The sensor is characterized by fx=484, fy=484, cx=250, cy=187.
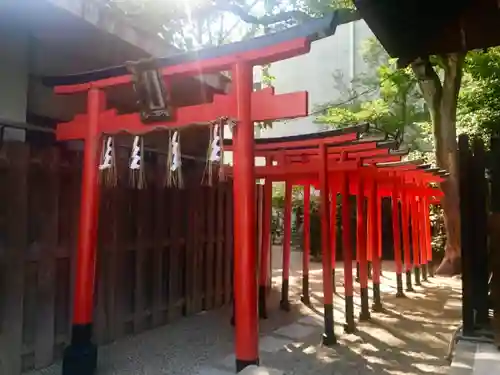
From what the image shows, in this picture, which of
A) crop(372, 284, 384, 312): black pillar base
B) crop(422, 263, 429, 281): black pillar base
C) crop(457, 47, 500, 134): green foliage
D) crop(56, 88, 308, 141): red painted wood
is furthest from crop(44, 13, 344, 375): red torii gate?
crop(422, 263, 429, 281): black pillar base

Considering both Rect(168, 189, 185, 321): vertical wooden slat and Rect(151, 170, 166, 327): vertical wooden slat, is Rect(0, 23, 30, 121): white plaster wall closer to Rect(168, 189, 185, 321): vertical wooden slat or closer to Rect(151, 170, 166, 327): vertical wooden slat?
Rect(151, 170, 166, 327): vertical wooden slat

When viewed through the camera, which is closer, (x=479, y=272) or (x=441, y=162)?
(x=479, y=272)

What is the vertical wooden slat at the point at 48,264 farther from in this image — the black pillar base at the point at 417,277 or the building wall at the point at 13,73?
the black pillar base at the point at 417,277

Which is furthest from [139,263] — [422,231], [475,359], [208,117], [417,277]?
[422,231]

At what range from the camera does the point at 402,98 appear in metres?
15.9

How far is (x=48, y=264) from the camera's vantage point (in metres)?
5.42

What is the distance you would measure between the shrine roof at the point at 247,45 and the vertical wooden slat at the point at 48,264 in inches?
40.7

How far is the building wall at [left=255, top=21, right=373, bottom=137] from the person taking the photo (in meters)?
23.9

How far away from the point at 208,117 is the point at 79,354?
2.76m

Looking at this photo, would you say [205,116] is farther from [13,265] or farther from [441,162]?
[441,162]

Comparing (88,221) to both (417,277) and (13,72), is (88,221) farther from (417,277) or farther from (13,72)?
(417,277)

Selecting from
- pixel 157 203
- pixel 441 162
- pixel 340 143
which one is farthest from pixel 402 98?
pixel 157 203

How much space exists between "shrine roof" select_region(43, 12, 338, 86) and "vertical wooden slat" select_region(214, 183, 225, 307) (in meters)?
4.40

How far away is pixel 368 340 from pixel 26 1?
6.14 m
